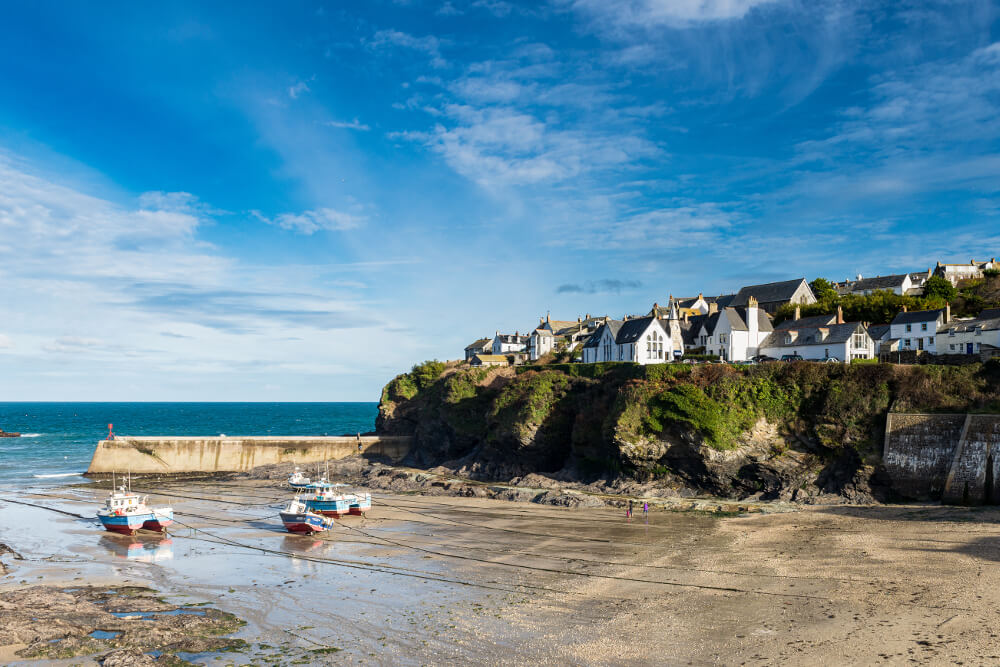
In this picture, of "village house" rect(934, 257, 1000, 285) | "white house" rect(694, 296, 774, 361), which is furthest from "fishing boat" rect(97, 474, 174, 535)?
"village house" rect(934, 257, 1000, 285)

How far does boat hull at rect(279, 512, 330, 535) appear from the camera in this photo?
111 ft

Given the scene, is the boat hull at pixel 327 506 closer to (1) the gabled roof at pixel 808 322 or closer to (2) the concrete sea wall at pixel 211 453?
(2) the concrete sea wall at pixel 211 453

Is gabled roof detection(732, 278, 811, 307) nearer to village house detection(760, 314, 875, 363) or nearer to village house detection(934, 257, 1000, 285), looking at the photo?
village house detection(760, 314, 875, 363)

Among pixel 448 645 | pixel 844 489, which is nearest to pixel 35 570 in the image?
pixel 448 645

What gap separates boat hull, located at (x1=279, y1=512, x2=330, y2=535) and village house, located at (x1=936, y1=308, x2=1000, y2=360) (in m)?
41.8

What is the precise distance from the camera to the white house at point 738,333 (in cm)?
5594

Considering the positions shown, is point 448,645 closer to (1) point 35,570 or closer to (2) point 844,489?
(1) point 35,570

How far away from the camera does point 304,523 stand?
3378cm

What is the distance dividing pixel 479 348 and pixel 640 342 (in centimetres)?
4900

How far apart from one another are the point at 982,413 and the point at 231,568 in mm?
40100

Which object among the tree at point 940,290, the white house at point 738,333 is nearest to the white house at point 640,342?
the white house at point 738,333

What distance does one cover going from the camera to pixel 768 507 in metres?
36.6

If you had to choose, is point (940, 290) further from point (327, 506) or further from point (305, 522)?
point (305, 522)

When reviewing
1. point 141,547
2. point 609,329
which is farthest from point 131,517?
point 609,329
